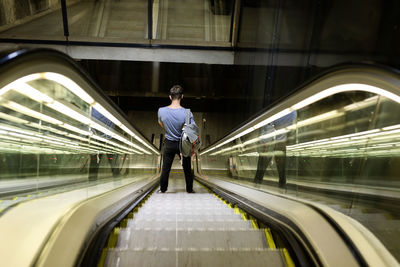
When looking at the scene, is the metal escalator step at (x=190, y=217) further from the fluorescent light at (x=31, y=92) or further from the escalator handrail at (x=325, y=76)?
the fluorescent light at (x=31, y=92)

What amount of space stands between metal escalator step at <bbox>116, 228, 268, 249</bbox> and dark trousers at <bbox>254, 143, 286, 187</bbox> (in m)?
1.09

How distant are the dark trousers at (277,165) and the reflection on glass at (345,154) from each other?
1 centimetres

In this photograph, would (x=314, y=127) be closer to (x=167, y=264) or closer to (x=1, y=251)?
(x=167, y=264)

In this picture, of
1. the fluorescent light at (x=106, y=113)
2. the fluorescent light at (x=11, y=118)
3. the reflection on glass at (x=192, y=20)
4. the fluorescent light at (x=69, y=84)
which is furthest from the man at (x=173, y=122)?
the reflection on glass at (x=192, y=20)

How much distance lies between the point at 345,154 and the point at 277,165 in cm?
104

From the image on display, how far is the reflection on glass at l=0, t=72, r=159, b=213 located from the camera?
1835mm

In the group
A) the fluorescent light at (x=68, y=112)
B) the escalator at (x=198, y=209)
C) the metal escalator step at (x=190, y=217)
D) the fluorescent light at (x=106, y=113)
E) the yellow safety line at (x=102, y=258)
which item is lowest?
the metal escalator step at (x=190, y=217)

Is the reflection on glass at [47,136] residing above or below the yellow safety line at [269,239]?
above

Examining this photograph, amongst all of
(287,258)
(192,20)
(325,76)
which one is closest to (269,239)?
(287,258)

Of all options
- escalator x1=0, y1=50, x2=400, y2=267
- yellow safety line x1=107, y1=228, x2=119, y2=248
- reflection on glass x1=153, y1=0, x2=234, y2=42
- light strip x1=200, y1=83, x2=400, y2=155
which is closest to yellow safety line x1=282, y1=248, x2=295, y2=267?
escalator x1=0, y1=50, x2=400, y2=267

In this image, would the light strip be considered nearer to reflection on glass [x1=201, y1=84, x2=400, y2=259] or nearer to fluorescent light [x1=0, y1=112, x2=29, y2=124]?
reflection on glass [x1=201, y1=84, x2=400, y2=259]

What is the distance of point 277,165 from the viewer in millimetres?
3869

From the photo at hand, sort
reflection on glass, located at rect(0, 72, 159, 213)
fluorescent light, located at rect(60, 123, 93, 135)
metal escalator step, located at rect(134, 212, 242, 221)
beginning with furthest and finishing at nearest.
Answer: metal escalator step, located at rect(134, 212, 242, 221) → fluorescent light, located at rect(60, 123, 93, 135) → reflection on glass, located at rect(0, 72, 159, 213)

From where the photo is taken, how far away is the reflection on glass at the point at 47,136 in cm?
184
